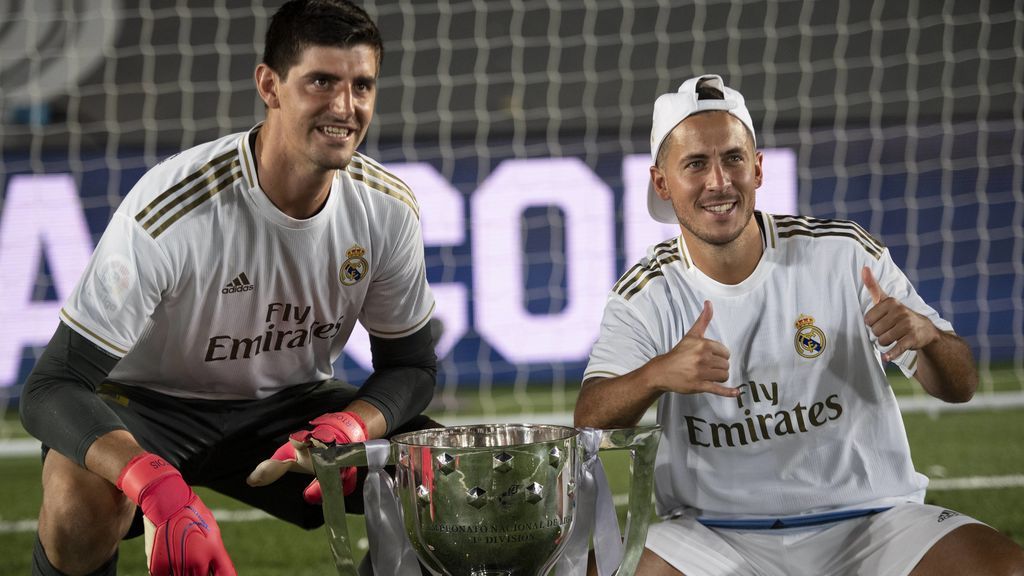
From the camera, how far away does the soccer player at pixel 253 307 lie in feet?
7.20

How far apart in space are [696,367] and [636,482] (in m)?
0.36

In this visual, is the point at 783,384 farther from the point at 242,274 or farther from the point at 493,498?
the point at 242,274

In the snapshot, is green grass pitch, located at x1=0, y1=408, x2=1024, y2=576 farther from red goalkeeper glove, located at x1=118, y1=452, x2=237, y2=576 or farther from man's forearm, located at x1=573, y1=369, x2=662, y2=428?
red goalkeeper glove, located at x1=118, y1=452, x2=237, y2=576

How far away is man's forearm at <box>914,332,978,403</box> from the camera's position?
208 centimetres

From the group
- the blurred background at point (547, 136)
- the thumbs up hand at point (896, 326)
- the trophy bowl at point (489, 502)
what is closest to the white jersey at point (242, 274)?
the trophy bowl at point (489, 502)

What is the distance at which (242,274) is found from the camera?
2.50 m

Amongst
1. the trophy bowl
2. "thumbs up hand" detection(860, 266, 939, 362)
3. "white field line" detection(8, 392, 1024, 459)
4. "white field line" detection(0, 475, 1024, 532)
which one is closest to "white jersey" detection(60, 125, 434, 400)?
the trophy bowl

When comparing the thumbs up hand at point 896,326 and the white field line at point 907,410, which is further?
the white field line at point 907,410

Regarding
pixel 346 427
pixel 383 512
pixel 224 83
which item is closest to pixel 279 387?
pixel 346 427

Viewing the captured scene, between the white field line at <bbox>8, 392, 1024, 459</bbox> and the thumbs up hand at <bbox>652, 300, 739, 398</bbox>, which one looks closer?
the thumbs up hand at <bbox>652, 300, 739, 398</bbox>

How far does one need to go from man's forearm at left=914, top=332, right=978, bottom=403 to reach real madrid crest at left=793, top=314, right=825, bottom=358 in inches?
7.6

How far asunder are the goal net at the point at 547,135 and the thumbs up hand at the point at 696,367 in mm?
4384

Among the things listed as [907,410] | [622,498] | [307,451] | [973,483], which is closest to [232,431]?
[307,451]

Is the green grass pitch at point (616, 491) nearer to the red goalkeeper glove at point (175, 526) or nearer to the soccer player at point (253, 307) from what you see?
the soccer player at point (253, 307)
